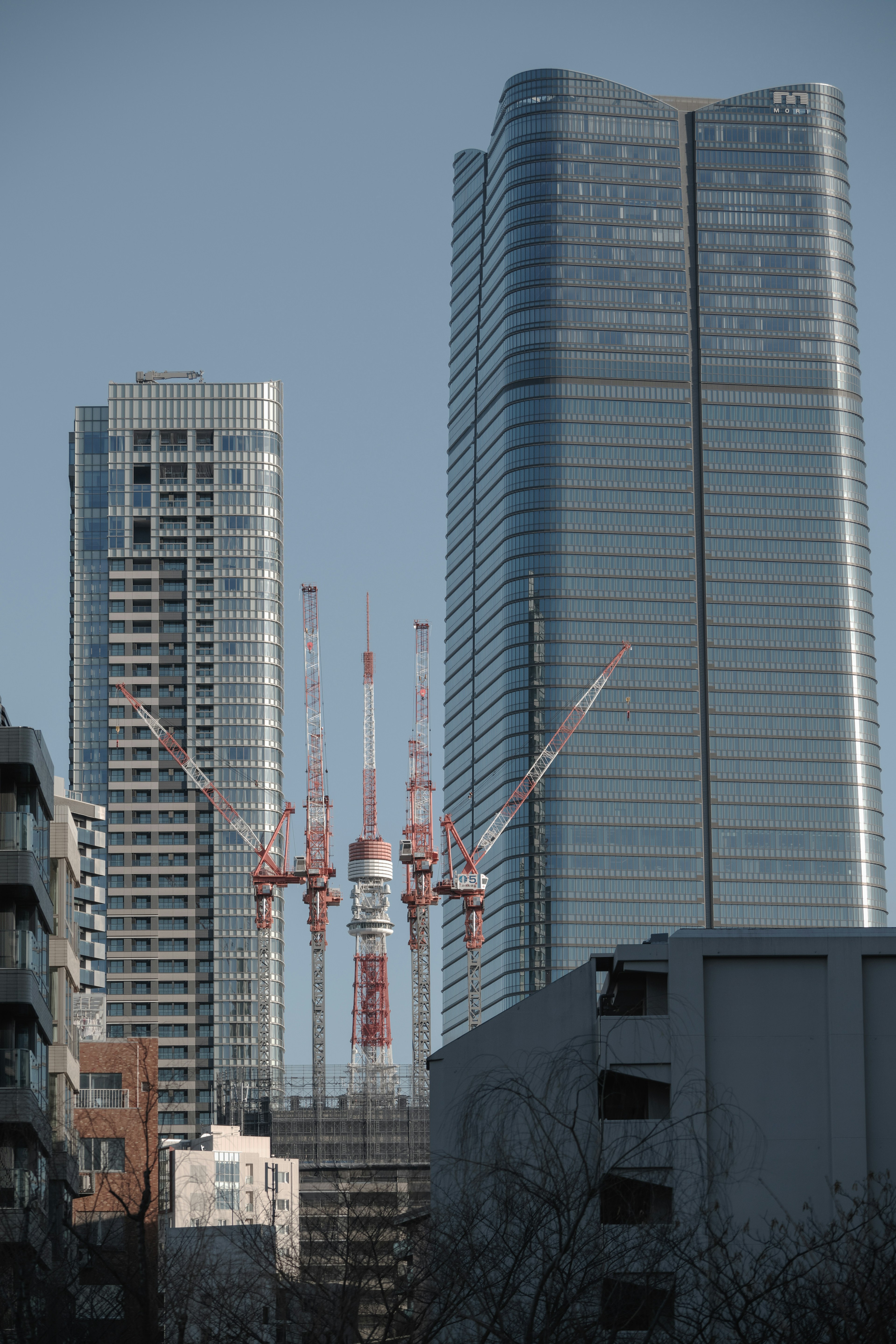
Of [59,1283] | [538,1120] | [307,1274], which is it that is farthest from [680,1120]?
[59,1283]

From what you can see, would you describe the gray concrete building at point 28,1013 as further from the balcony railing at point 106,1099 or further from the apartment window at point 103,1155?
the balcony railing at point 106,1099

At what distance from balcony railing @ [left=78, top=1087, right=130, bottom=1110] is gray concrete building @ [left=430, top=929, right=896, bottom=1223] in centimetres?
4575

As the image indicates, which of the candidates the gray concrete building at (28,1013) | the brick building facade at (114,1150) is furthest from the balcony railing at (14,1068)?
the brick building facade at (114,1150)

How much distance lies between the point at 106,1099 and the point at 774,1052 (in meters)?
53.2

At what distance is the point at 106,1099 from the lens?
109125 mm

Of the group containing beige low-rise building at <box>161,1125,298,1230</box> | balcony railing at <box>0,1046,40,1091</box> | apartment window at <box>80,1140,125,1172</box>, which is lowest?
beige low-rise building at <box>161,1125,298,1230</box>

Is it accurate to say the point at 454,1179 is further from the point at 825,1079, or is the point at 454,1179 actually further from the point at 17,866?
the point at 17,866

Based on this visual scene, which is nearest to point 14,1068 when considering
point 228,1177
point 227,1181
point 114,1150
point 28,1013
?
point 28,1013

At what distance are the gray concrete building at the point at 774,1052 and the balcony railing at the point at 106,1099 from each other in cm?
4575

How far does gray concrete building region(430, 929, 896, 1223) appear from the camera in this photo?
6312 cm

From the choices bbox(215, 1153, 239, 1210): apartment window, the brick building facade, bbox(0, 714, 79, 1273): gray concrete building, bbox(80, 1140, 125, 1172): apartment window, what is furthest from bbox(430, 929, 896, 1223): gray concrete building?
bbox(215, 1153, 239, 1210): apartment window

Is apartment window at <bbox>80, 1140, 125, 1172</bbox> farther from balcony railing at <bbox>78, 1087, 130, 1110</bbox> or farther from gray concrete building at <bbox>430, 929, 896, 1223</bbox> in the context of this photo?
gray concrete building at <bbox>430, 929, 896, 1223</bbox>

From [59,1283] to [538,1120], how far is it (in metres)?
20.7

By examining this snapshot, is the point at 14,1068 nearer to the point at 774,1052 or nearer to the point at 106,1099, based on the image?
the point at 774,1052
